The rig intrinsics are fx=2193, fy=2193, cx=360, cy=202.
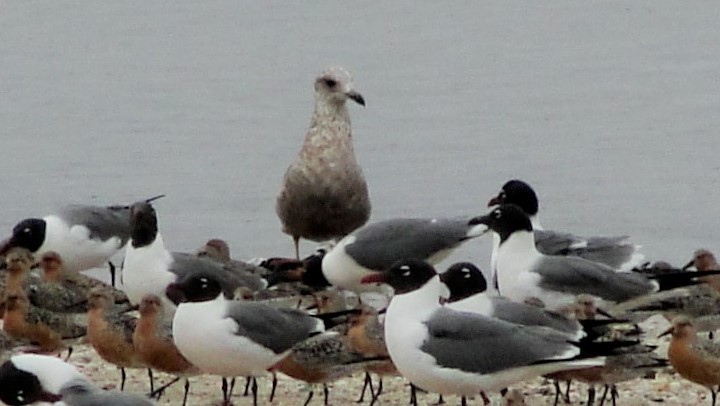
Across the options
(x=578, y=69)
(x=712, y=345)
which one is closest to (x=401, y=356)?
(x=712, y=345)

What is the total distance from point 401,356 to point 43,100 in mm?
12339

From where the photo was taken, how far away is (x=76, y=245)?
43.0 feet

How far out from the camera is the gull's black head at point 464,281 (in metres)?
10.4

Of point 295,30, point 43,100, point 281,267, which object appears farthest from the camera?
point 295,30

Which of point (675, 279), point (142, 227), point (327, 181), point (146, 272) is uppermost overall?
point (327, 181)

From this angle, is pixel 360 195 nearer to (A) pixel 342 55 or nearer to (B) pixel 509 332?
(B) pixel 509 332

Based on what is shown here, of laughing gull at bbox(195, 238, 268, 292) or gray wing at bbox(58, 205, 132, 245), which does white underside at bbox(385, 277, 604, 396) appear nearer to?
laughing gull at bbox(195, 238, 268, 292)

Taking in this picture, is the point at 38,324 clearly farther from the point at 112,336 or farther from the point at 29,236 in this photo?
the point at 29,236

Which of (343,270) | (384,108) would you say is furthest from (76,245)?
(384,108)

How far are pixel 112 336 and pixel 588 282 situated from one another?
2.46 meters

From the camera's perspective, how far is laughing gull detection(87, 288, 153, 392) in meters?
10.4

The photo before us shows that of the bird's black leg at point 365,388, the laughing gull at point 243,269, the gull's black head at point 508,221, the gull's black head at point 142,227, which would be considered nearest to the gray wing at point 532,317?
the bird's black leg at point 365,388

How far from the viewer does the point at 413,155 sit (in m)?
18.6

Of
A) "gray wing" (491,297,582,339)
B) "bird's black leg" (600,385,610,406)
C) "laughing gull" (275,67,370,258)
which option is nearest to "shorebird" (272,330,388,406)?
"gray wing" (491,297,582,339)
